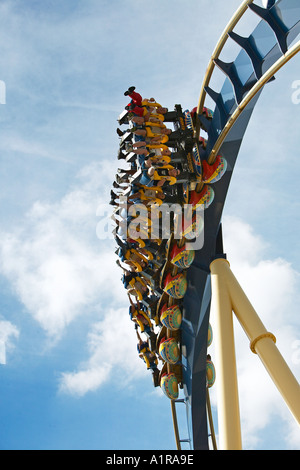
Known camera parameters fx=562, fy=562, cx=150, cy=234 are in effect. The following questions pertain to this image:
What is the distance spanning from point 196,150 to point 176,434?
17.5 feet

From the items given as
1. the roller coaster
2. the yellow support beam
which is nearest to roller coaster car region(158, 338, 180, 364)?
the roller coaster

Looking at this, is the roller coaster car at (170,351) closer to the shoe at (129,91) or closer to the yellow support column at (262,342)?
the yellow support column at (262,342)

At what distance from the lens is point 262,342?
6.12 m

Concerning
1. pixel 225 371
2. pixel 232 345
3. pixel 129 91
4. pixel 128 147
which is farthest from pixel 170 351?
pixel 129 91

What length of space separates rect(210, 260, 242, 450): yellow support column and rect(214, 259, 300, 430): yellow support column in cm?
10

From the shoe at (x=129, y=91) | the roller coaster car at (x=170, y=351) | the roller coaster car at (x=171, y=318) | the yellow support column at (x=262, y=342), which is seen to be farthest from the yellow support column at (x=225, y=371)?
the shoe at (x=129, y=91)

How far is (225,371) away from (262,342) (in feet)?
1.69

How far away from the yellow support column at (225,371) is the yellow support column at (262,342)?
0.34 feet

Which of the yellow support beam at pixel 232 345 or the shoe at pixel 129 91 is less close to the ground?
the shoe at pixel 129 91

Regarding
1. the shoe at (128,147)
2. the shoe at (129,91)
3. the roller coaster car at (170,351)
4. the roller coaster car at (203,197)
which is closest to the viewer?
the roller coaster car at (203,197)

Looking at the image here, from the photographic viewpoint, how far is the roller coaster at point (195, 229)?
Answer: 5875 millimetres
